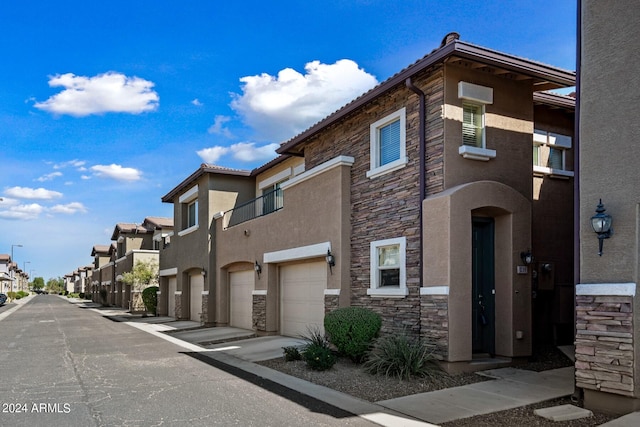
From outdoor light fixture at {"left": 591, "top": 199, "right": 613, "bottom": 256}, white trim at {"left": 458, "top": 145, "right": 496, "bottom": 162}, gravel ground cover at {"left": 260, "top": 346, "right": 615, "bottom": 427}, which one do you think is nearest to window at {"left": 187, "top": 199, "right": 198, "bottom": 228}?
gravel ground cover at {"left": 260, "top": 346, "right": 615, "bottom": 427}

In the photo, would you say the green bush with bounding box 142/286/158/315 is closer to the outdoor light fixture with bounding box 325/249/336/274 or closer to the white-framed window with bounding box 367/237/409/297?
the outdoor light fixture with bounding box 325/249/336/274

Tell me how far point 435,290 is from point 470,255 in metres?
0.97

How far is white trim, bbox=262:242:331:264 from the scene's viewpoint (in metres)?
15.3

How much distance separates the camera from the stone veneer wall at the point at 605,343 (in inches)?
302

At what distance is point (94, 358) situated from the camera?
14.5m

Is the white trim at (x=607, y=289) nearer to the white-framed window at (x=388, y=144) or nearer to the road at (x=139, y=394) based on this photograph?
the road at (x=139, y=394)

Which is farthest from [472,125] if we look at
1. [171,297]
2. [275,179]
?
[171,297]

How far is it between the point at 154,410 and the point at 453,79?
27.8 feet

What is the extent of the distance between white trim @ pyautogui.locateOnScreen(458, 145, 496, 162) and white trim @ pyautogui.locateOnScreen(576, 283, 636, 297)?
4.10 m

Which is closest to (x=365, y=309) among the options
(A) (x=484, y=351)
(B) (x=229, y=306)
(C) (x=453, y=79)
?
(A) (x=484, y=351)

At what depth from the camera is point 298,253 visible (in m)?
16.8

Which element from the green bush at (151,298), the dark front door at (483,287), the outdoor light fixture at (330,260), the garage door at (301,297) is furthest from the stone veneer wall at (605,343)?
the green bush at (151,298)

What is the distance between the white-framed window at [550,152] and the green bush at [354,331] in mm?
5624

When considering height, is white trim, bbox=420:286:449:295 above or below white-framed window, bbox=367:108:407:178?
below
